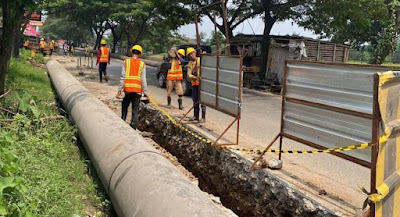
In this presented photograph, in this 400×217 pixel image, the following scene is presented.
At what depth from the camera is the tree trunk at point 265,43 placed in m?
16.7

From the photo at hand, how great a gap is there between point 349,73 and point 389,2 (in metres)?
15.8

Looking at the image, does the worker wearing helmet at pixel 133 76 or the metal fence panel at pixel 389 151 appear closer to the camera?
the metal fence panel at pixel 389 151

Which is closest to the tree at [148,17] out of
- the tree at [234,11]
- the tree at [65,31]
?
the tree at [234,11]

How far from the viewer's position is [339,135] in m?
4.14

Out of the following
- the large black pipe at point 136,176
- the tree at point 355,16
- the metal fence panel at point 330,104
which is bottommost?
the large black pipe at point 136,176

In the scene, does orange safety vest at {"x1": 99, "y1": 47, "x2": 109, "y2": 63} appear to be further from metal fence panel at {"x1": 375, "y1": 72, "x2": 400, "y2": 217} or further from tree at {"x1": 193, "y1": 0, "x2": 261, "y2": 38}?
metal fence panel at {"x1": 375, "y1": 72, "x2": 400, "y2": 217}

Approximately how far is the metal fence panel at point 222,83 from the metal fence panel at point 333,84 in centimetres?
127

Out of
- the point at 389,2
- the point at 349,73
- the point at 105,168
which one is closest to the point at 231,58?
the point at 349,73

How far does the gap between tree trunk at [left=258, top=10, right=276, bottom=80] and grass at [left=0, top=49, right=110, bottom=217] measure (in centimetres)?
1171

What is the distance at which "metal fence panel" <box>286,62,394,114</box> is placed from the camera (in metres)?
3.77

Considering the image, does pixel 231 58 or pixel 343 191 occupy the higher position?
pixel 231 58

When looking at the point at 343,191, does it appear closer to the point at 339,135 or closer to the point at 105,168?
the point at 339,135

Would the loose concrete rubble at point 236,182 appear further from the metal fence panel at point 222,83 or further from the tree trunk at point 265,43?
the tree trunk at point 265,43

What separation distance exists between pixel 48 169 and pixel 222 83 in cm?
315
